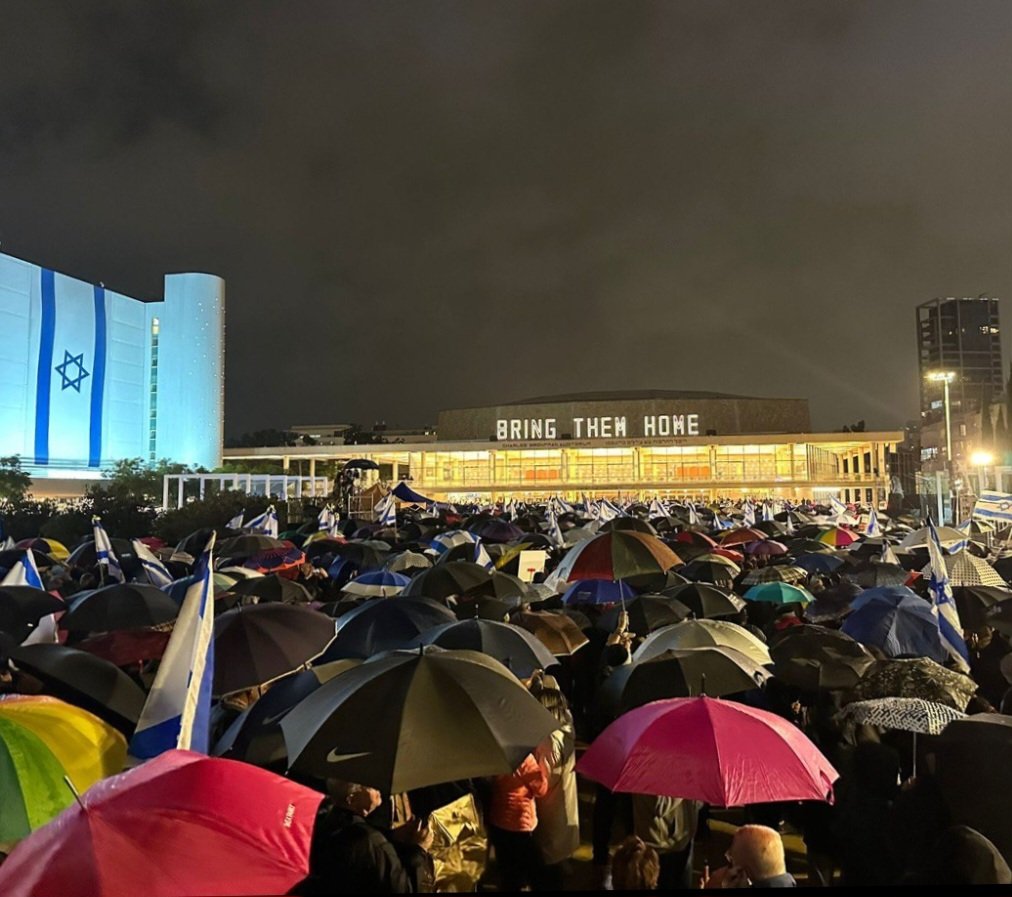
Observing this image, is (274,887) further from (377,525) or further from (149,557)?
(377,525)

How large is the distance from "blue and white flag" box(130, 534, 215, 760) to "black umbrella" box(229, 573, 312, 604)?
5450 mm

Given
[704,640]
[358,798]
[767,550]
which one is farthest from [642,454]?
[358,798]

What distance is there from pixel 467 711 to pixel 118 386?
7526 cm

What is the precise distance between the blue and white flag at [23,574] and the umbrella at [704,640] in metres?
→ 6.65

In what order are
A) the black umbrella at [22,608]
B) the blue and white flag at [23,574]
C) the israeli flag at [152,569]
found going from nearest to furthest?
the black umbrella at [22,608] < the blue and white flag at [23,574] < the israeli flag at [152,569]

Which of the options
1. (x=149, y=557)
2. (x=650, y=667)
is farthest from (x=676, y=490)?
(x=650, y=667)

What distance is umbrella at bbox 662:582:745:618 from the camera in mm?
8297

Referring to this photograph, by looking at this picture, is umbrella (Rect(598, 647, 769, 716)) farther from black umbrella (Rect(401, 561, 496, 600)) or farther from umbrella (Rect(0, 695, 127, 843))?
black umbrella (Rect(401, 561, 496, 600))

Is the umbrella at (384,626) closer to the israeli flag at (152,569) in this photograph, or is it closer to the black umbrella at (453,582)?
the black umbrella at (453,582)

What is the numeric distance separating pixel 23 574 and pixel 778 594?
827cm

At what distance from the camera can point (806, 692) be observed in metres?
5.66

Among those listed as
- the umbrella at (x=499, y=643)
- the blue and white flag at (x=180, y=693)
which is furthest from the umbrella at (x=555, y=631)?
the blue and white flag at (x=180, y=693)

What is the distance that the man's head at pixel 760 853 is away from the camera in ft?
10.3

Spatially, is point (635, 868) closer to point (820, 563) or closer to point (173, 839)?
point (173, 839)
